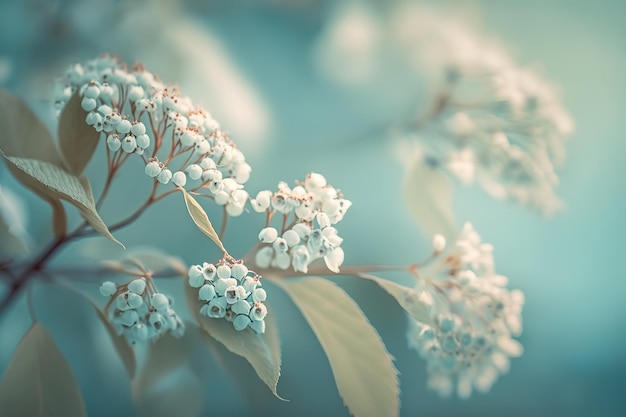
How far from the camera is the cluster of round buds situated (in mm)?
356

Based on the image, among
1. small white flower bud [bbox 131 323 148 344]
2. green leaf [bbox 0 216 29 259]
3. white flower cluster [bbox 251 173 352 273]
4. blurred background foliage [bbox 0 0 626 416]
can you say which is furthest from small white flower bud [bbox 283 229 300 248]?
blurred background foliage [bbox 0 0 626 416]

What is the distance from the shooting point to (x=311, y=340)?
0.77m

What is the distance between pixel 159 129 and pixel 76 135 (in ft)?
0.18

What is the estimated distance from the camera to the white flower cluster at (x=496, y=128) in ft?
2.12

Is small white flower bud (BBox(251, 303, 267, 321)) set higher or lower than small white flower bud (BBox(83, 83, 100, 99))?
lower

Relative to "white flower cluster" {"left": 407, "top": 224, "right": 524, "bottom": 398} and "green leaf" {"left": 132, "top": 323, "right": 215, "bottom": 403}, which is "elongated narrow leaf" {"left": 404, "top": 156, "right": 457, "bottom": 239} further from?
"green leaf" {"left": 132, "top": 323, "right": 215, "bottom": 403}

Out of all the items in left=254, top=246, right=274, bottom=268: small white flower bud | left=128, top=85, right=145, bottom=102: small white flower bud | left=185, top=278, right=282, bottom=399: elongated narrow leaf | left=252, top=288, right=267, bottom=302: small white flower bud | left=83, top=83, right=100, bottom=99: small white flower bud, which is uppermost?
left=128, top=85, right=145, bottom=102: small white flower bud

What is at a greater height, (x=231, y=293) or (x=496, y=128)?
(x=496, y=128)

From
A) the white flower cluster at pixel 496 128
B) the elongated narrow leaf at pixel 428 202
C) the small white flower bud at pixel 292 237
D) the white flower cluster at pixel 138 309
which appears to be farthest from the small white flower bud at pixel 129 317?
the white flower cluster at pixel 496 128

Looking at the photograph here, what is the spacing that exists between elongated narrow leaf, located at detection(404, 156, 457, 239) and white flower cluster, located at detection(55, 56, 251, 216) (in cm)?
19

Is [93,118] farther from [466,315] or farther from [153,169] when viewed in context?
[466,315]

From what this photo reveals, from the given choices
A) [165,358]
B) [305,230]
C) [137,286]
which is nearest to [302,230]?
[305,230]

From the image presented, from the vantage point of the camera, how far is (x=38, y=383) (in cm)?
40

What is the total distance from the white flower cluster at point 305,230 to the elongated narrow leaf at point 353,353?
0.17 feet
